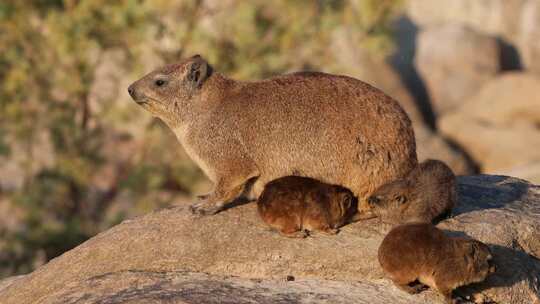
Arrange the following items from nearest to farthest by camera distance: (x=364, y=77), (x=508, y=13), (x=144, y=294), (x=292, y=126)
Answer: (x=144, y=294) < (x=292, y=126) < (x=364, y=77) < (x=508, y=13)

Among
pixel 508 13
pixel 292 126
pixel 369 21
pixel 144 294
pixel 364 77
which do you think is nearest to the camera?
pixel 144 294

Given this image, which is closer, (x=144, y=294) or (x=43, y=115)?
(x=144, y=294)

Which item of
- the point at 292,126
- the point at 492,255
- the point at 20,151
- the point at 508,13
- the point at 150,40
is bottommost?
the point at 492,255

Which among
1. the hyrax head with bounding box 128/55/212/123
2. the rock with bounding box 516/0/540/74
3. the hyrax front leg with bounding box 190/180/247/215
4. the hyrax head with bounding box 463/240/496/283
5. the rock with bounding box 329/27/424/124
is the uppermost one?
the rock with bounding box 516/0/540/74

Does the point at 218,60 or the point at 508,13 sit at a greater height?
the point at 508,13

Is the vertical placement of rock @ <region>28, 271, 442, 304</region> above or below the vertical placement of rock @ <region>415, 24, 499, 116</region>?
below

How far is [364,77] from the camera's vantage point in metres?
26.7

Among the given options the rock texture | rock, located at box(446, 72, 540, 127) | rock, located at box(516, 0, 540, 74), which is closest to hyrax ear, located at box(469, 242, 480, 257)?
the rock texture

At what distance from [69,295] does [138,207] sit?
1072cm

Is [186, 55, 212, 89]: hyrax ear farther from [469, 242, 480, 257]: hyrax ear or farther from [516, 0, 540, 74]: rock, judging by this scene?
[516, 0, 540, 74]: rock

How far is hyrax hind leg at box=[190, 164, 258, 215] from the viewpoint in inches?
332

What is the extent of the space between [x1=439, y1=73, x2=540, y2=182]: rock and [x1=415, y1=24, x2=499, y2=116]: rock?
1076 mm

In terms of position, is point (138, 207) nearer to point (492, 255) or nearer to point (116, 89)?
point (116, 89)

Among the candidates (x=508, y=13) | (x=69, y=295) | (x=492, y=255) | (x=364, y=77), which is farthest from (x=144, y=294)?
(x=508, y=13)
